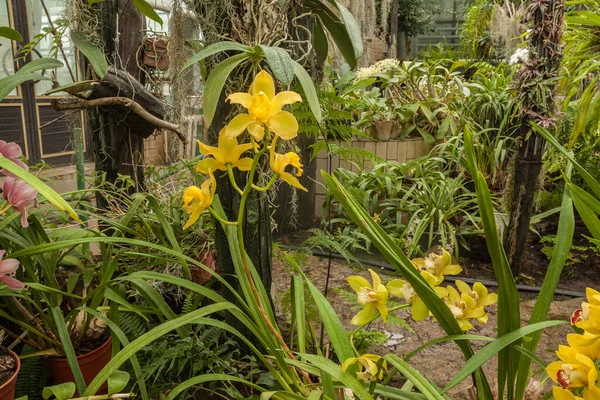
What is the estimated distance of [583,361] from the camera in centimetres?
43

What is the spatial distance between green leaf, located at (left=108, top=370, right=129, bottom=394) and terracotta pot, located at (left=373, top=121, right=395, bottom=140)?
244cm

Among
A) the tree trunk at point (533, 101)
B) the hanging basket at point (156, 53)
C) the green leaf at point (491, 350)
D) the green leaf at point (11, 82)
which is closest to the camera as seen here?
the green leaf at point (491, 350)

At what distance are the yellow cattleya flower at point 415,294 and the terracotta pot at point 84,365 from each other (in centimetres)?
61

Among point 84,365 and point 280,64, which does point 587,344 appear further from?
point 84,365

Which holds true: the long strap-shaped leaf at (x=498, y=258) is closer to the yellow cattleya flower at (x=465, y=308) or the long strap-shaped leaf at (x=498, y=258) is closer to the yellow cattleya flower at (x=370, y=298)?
the yellow cattleya flower at (x=465, y=308)

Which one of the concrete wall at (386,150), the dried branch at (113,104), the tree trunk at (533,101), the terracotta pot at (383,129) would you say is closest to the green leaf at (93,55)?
the dried branch at (113,104)

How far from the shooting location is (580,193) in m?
0.63

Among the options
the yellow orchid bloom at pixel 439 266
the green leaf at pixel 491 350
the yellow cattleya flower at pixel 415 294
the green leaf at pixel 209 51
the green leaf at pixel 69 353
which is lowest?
the green leaf at pixel 69 353

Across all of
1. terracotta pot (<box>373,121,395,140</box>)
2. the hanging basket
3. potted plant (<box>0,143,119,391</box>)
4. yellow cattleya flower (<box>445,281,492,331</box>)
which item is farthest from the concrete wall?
yellow cattleya flower (<box>445,281,492,331</box>)

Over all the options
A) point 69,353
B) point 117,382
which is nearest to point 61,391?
point 117,382

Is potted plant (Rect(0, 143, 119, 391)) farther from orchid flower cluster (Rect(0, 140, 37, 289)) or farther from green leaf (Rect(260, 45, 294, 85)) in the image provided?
green leaf (Rect(260, 45, 294, 85))

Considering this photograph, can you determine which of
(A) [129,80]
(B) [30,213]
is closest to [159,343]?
(B) [30,213]

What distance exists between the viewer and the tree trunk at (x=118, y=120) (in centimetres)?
139

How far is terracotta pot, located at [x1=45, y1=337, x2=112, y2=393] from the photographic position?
2.88ft
